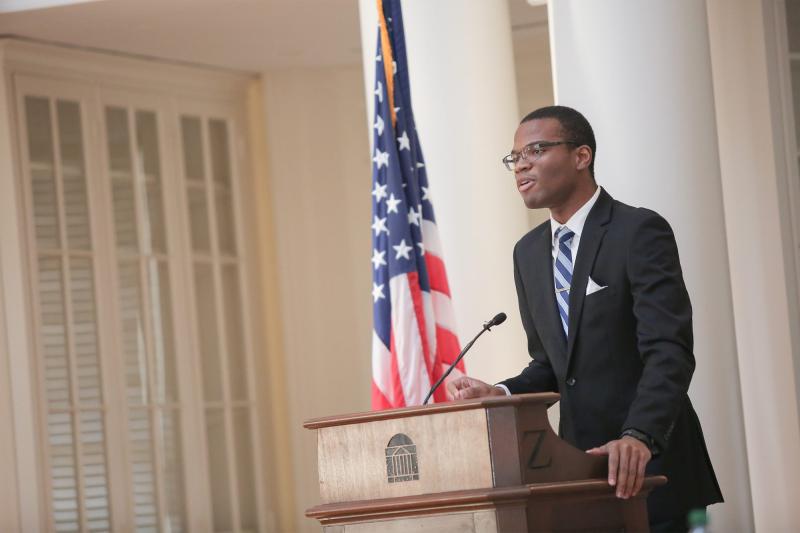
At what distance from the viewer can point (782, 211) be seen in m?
5.92

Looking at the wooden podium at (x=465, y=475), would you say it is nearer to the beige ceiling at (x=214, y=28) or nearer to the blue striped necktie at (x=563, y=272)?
the blue striped necktie at (x=563, y=272)

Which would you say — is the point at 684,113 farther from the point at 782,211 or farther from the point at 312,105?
the point at 312,105

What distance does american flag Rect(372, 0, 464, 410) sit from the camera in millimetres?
4609

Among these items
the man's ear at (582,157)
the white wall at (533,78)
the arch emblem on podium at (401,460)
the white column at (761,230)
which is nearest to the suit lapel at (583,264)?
the man's ear at (582,157)

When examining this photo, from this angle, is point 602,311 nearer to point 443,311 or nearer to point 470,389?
point 470,389

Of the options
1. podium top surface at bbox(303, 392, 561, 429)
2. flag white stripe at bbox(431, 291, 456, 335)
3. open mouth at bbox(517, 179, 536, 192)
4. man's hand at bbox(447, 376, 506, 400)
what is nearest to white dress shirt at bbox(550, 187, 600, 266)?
open mouth at bbox(517, 179, 536, 192)

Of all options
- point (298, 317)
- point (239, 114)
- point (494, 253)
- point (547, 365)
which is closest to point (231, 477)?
point (298, 317)

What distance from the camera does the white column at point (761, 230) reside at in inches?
217

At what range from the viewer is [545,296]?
295 cm

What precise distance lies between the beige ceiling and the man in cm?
428

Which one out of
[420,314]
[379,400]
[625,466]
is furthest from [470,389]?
[420,314]

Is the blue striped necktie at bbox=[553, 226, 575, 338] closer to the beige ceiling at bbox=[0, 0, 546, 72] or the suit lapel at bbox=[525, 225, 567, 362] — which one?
the suit lapel at bbox=[525, 225, 567, 362]

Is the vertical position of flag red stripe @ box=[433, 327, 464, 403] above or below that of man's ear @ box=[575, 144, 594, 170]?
below

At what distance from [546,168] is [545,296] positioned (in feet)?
0.94
